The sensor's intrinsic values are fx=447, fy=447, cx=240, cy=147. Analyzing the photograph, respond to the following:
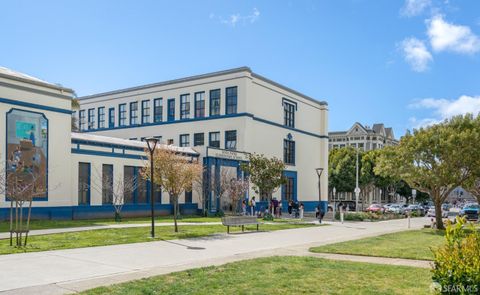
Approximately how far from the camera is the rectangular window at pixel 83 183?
101ft

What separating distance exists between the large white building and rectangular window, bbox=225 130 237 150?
0.04 meters

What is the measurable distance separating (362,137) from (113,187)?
89559 mm

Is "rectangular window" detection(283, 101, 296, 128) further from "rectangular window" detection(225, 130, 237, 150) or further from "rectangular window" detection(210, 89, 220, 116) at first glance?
"rectangular window" detection(210, 89, 220, 116)

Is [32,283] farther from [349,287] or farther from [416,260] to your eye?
[416,260]

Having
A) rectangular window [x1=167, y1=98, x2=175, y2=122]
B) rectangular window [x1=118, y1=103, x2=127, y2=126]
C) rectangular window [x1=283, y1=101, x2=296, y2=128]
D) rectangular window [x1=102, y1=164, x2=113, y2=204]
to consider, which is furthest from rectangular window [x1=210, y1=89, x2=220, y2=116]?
rectangular window [x1=102, y1=164, x2=113, y2=204]

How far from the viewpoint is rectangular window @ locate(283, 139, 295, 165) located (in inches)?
2004

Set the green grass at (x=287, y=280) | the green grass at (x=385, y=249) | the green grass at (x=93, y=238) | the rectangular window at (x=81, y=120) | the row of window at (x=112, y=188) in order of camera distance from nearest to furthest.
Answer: the green grass at (x=287, y=280)
the green grass at (x=385, y=249)
the green grass at (x=93, y=238)
the row of window at (x=112, y=188)
the rectangular window at (x=81, y=120)

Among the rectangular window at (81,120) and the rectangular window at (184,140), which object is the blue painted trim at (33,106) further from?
the rectangular window at (81,120)

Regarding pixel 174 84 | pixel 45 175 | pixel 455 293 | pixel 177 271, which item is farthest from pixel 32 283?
pixel 174 84

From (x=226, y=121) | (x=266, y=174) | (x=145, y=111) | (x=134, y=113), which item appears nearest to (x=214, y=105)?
(x=226, y=121)

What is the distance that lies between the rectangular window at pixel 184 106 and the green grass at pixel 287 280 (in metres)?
37.2

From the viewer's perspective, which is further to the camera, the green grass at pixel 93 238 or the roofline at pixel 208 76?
the roofline at pixel 208 76

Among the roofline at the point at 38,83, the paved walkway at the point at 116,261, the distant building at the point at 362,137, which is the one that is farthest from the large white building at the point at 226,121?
the distant building at the point at 362,137

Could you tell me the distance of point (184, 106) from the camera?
159 feet
